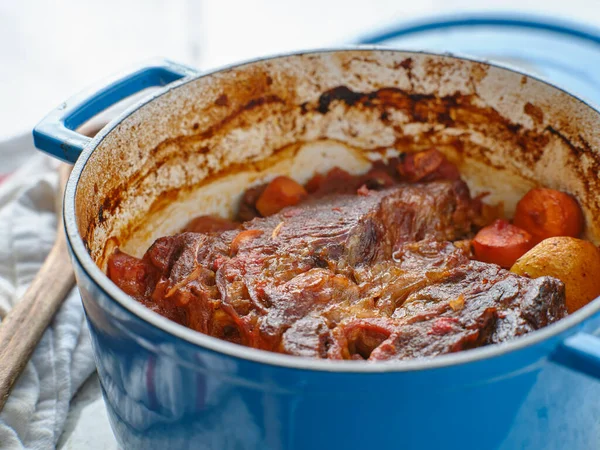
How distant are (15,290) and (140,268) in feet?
1.71

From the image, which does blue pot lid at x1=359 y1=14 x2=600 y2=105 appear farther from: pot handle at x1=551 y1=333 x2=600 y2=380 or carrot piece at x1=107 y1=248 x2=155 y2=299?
pot handle at x1=551 y1=333 x2=600 y2=380

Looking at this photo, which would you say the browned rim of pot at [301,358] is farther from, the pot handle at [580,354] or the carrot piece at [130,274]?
the carrot piece at [130,274]

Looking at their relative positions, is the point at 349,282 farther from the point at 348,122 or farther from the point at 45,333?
the point at 45,333

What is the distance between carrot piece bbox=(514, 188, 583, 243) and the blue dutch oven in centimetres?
3

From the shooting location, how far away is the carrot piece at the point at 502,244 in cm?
154

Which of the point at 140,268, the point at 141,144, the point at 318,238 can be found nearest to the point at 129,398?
the point at 140,268

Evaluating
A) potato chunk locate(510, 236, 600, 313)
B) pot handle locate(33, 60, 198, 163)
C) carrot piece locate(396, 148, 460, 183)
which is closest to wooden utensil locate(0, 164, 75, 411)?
pot handle locate(33, 60, 198, 163)

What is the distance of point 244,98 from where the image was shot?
1698mm

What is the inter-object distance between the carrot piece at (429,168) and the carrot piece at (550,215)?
0.23 meters

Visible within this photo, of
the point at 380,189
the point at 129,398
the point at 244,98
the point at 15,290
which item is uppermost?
the point at 244,98

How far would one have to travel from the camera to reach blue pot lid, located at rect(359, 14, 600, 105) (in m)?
2.28

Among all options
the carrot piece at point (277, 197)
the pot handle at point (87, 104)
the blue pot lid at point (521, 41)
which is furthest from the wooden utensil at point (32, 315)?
the blue pot lid at point (521, 41)

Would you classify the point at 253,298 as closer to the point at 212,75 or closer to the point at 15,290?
the point at 212,75

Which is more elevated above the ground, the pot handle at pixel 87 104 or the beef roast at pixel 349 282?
the pot handle at pixel 87 104
